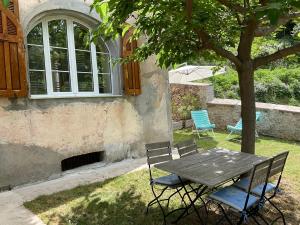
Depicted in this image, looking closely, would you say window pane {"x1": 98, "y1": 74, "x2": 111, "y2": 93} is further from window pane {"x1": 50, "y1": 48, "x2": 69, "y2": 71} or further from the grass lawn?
the grass lawn

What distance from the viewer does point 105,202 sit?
5031 mm

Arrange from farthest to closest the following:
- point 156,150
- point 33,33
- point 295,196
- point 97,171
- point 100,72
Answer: point 100,72 < point 97,171 < point 33,33 < point 295,196 < point 156,150

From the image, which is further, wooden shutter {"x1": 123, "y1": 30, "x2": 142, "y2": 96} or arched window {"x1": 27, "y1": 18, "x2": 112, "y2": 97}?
wooden shutter {"x1": 123, "y1": 30, "x2": 142, "y2": 96}

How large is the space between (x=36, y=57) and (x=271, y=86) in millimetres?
11314

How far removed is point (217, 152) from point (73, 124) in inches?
130

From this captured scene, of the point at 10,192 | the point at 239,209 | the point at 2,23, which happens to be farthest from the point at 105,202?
the point at 2,23

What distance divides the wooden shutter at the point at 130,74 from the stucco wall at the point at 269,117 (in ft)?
16.0

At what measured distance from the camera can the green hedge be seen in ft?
47.7

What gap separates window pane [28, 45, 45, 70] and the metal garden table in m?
3.66

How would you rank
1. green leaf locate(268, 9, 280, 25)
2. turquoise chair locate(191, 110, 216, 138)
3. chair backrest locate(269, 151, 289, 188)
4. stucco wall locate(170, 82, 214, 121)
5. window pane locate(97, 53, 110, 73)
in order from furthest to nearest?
stucco wall locate(170, 82, 214, 121) < turquoise chair locate(191, 110, 216, 138) < window pane locate(97, 53, 110, 73) < chair backrest locate(269, 151, 289, 188) < green leaf locate(268, 9, 280, 25)

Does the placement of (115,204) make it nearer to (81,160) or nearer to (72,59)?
(81,160)

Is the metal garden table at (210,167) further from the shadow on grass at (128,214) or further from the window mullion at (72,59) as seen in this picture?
the window mullion at (72,59)

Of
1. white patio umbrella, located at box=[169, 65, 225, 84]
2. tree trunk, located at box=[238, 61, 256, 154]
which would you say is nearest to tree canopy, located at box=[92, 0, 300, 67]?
tree trunk, located at box=[238, 61, 256, 154]

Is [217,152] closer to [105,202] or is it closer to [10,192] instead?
[105,202]
